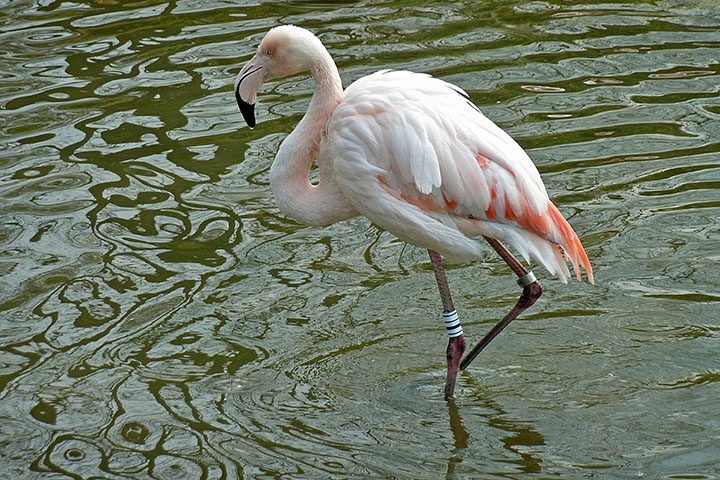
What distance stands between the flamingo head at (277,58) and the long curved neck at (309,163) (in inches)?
2.0

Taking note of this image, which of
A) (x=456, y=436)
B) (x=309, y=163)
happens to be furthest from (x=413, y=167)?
(x=456, y=436)

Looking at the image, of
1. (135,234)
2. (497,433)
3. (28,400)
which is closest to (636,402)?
(497,433)

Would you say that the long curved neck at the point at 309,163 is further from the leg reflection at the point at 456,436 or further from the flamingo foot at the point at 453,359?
the leg reflection at the point at 456,436

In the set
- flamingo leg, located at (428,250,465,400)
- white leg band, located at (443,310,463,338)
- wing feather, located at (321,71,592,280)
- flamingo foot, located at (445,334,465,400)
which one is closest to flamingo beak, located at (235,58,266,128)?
wing feather, located at (321,71,592,280)

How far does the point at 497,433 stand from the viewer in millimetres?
5004

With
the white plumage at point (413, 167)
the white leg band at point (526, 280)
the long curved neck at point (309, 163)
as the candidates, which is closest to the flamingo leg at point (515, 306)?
the white leg band at point (526, 280)

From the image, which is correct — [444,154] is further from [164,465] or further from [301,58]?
[164,465]

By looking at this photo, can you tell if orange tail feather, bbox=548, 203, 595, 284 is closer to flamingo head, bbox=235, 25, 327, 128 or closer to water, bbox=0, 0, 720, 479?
water, bbox=0, 0, 720, 479

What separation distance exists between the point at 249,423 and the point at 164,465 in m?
0.46

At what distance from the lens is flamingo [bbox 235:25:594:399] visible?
5043mm

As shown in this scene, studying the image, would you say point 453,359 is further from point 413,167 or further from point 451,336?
point 413,167

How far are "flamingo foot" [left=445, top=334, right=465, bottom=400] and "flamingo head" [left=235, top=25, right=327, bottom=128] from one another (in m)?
1.51

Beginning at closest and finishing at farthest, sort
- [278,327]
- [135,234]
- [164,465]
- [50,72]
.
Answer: [164,465]
[278,327]
[135,234]
[50,72]

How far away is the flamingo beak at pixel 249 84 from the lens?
542 cm
